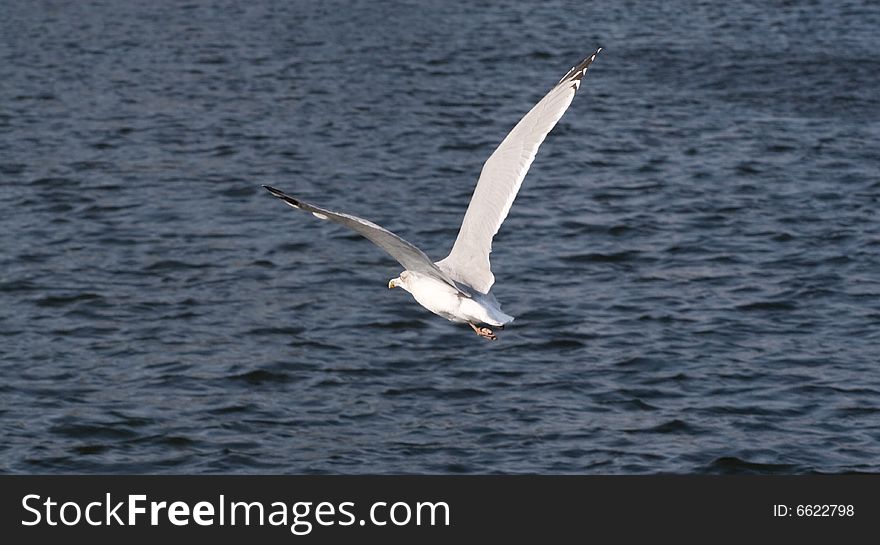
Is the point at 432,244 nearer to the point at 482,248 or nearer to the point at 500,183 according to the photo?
the point at 500,183

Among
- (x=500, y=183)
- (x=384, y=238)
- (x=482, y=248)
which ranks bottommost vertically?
(x=384, y=238)

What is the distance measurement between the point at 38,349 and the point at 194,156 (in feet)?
29.2

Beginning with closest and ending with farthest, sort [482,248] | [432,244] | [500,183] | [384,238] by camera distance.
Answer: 1. [384,238]
2. [482,248]
3. [500,183]
4. [432,244]

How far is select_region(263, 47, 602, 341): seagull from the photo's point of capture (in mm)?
12031

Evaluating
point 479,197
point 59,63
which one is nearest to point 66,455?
point 479,197

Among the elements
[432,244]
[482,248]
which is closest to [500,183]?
[482,248]

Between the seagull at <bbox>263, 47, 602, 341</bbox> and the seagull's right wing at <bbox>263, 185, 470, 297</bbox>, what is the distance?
0.06 feet

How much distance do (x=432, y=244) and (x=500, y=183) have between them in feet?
32.8

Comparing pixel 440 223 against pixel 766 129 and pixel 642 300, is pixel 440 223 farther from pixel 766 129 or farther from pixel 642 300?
pixel 766 129

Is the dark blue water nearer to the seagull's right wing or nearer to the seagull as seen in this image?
the seagull

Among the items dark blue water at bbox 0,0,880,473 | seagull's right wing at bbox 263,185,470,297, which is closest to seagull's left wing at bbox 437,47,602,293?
seagull's right wing at bbox 263,185,470,297

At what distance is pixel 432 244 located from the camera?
2341 centimetres

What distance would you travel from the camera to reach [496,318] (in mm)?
11742

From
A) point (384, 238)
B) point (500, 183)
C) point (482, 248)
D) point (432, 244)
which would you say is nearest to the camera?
point (384, 238)
